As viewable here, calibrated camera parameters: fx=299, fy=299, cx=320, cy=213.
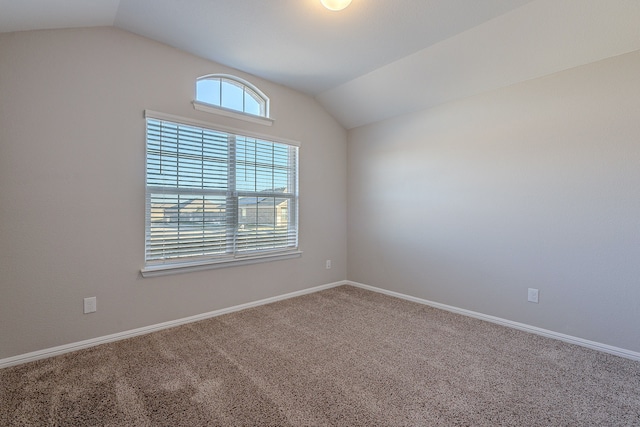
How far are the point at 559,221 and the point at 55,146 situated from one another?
13.3ft

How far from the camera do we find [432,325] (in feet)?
9.35

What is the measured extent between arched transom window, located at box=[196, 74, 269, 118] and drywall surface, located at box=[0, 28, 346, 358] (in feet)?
0.40

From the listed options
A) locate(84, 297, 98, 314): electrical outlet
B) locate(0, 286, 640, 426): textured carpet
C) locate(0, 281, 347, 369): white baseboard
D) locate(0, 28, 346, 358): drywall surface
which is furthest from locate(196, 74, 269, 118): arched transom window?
locate(0, 286, 640, 426): textured carpet

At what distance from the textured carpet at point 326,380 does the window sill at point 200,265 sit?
53cm

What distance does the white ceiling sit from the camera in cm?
211

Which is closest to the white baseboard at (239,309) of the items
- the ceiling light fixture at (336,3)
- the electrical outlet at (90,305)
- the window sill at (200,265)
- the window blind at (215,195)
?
the electrical outlet at (90,305)

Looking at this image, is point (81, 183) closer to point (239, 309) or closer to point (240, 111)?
point (240, 111)

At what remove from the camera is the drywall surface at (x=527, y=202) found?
2.30m

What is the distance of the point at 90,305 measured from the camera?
2.36 m

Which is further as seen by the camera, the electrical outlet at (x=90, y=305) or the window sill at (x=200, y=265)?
the window sill at (x=200, y=265)

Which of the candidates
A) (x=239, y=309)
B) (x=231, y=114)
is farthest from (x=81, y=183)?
(x=239, y=309)

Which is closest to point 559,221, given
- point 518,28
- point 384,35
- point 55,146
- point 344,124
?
point 518,28

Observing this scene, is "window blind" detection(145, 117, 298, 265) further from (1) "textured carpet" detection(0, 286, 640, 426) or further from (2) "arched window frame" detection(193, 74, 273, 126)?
(1) "textured carpet" detection(0, 286, 640, 426)

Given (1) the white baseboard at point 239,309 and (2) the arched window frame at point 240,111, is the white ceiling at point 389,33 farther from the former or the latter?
(1) the white baseboard at point 239,309
